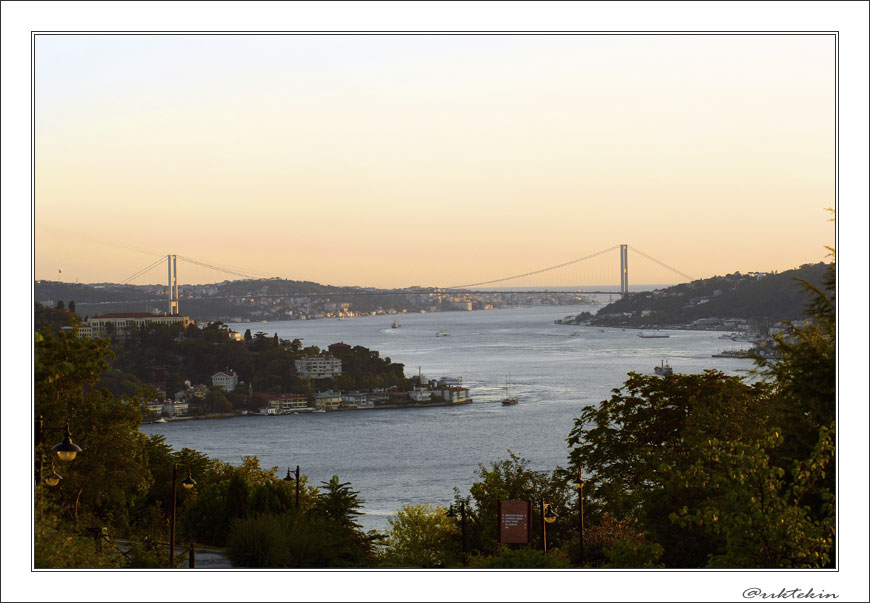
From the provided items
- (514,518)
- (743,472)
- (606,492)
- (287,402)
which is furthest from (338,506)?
(287,402)

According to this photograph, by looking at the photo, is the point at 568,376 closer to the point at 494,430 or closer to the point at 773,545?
the point at 494,430

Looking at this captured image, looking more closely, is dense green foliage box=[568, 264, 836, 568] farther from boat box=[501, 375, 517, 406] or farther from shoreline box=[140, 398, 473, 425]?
shoreline box=[140, 398, 473, 425]

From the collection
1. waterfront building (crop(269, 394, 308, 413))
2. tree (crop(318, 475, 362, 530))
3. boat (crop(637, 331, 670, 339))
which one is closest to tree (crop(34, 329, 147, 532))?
tree (crop(318, 475, 362, 530))

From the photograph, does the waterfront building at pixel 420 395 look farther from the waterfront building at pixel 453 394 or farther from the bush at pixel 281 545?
the bush at pixel 281 545

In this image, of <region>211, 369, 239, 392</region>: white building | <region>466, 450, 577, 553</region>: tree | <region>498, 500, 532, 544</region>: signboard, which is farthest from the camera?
<region>211, 369, 239, 392</region>: white building

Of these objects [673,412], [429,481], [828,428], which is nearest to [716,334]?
[429,481]

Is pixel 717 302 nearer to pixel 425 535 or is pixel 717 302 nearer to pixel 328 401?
pixel 328 401

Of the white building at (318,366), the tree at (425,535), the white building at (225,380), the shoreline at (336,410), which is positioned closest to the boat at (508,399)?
the shoreline at (336,410)
